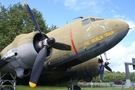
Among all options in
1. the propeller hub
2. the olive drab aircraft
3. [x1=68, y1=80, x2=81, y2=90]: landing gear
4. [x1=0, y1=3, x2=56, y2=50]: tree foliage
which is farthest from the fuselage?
[x1=0, y1=3, x2=56, y2=50]: tree foliage

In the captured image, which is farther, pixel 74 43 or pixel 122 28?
pixel 74 43

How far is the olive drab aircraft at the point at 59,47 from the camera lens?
10.2m

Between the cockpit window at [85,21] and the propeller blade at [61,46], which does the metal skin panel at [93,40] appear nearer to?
the cockpit window at [85,21]

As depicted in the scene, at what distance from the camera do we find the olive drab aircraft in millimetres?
10242

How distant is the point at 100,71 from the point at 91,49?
13.8 ft

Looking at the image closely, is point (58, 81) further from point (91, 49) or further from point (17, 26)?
point (17, 26)

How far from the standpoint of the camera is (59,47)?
11.1 metres

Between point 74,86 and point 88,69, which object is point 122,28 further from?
point 74,86

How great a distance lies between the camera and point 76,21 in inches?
516

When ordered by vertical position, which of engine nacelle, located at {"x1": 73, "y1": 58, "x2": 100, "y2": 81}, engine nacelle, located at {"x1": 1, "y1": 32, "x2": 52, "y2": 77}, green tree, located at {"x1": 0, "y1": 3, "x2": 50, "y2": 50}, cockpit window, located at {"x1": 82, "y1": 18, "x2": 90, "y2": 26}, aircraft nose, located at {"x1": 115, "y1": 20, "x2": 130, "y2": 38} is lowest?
engine nacelle, located at {"x1": 73, "y1": 58, "x2": 100, "y2": 81}

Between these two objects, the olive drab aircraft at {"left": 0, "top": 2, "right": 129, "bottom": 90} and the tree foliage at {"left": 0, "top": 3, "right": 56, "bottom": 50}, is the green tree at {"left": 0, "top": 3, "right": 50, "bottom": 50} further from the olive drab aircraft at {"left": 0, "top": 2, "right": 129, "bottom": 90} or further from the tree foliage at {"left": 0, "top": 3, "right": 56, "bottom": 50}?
the olive drab aircraft at {"left": 0, "top": 2, "right": 129, "bottom": 90}

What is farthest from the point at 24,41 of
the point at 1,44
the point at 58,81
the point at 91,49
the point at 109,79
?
the point at 109,79

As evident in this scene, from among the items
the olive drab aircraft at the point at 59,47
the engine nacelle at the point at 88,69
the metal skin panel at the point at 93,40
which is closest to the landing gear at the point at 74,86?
the engine nacelle at the point at 88,69

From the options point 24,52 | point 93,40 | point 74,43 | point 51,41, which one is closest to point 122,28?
point 93,40
